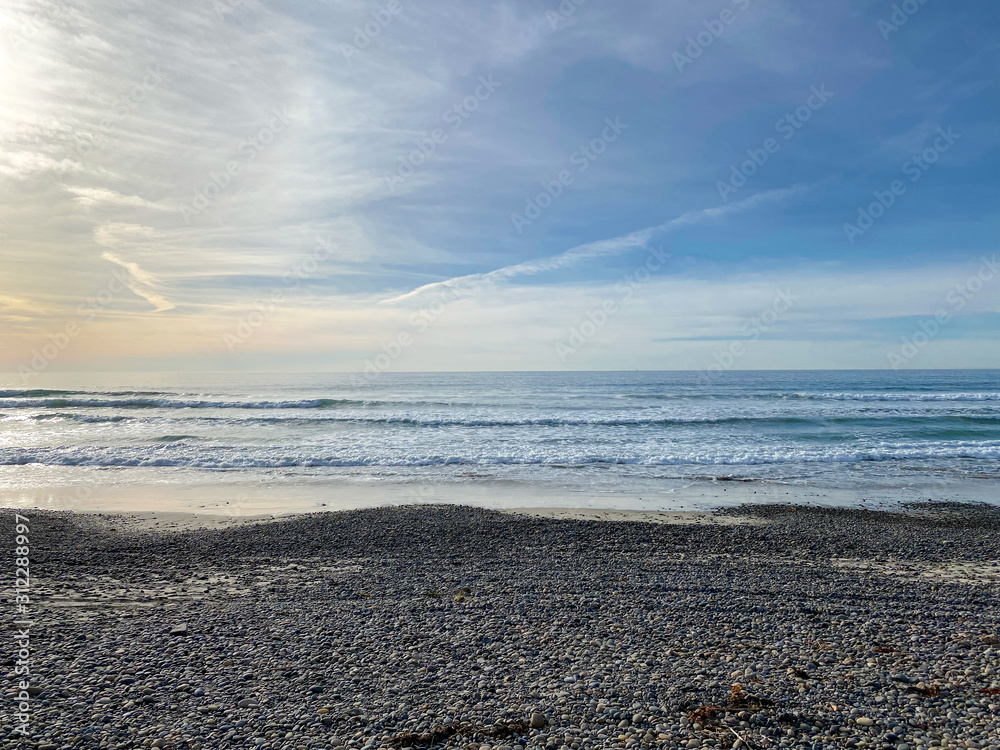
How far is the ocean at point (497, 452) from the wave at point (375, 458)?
88 mm

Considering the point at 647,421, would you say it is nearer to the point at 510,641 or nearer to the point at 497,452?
the point at 497,452

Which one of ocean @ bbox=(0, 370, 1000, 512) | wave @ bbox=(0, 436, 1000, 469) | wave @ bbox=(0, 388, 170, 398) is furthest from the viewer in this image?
wave @ bbox=(0, 388, 170, 398)

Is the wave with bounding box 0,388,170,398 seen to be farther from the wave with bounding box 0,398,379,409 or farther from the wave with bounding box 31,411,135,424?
the wave with bounding box 31,411,135,424

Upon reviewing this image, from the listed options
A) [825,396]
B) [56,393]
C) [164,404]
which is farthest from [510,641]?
[56,393]

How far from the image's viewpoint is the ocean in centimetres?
1408

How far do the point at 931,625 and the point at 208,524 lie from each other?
11.2 metres

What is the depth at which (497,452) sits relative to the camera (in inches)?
778

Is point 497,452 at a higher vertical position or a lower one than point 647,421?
lower

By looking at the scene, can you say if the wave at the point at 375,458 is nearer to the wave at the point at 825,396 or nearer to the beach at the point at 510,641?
the beach at the point at 510,641

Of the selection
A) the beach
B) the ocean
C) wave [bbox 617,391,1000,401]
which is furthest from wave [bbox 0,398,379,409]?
the beach

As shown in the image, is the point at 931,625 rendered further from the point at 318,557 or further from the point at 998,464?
the point at 998,464

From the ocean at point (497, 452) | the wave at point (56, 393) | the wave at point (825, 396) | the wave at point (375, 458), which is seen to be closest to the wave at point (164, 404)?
the ocean at point (497, 452)

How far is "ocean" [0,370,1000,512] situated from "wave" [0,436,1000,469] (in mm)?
88

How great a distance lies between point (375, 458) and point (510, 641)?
14151 millimetres
